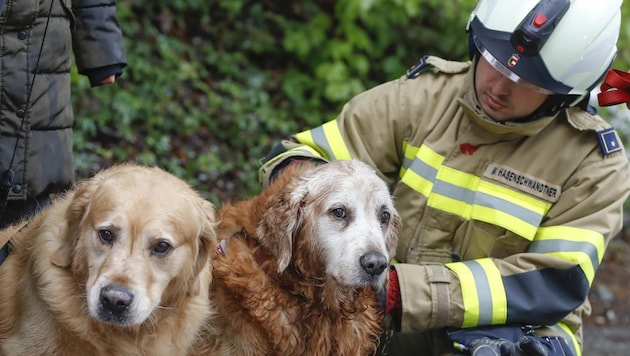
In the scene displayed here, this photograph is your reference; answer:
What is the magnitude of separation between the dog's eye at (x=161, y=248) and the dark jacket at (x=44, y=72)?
1111 mm

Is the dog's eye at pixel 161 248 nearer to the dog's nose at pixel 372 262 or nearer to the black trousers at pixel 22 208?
the dog's nose at pixel 372 262

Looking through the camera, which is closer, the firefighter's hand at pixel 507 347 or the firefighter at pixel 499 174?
the firefighter's hand at pixel 507 347

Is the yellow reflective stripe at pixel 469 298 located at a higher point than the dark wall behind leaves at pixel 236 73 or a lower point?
higher

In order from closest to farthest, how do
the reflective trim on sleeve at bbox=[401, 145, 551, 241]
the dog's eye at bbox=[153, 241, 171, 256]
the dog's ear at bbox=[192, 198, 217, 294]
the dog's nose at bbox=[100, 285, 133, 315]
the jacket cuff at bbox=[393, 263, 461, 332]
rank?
1. the dog's nose at bbox=[100, 285, 133, 315]
2. the dog's eye at bbox=[153, 241, 171, 256]
3. the dog's ear at bbox=[192, 198, 217, 294]
4. the jacket cuff at bbox=[393, 263, 461, 332]
5. the reflective trim on sleeve at bbox=[401, 145, 551, 241]

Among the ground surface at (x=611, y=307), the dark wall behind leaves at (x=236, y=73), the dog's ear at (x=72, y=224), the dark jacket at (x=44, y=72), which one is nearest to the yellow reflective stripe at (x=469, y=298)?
the dog's ear at (x=72, y=224)

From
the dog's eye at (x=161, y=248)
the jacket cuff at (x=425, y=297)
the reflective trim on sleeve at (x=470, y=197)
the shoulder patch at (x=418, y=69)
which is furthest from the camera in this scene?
the shoulder patch at (x=418, y=69)

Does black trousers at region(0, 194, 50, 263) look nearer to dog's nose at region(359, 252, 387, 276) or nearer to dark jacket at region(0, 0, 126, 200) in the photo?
dark jacket at region(0, 0, 126, 200)

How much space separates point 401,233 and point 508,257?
0.60 meters

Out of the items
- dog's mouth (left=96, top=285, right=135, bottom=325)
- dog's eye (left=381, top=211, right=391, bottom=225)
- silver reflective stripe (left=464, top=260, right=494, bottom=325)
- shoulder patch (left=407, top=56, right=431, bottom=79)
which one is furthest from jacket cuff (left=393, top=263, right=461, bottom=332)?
dog's mouth (left=96, top=285, right=135, bottom=325)

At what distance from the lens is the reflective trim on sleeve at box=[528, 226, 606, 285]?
13.0 feet

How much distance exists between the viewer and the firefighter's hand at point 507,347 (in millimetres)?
3740

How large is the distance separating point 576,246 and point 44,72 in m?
2.82

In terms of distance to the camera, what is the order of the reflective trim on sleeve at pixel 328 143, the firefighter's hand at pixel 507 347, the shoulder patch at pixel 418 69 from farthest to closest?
1. the shoulder patch at pixel 418 69
2. the reflective trim on sleeve at pixel 328 143
3. the firefighter's hand at pixel 507 347

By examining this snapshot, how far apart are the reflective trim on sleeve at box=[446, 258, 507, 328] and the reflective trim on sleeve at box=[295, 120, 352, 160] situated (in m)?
0.90
